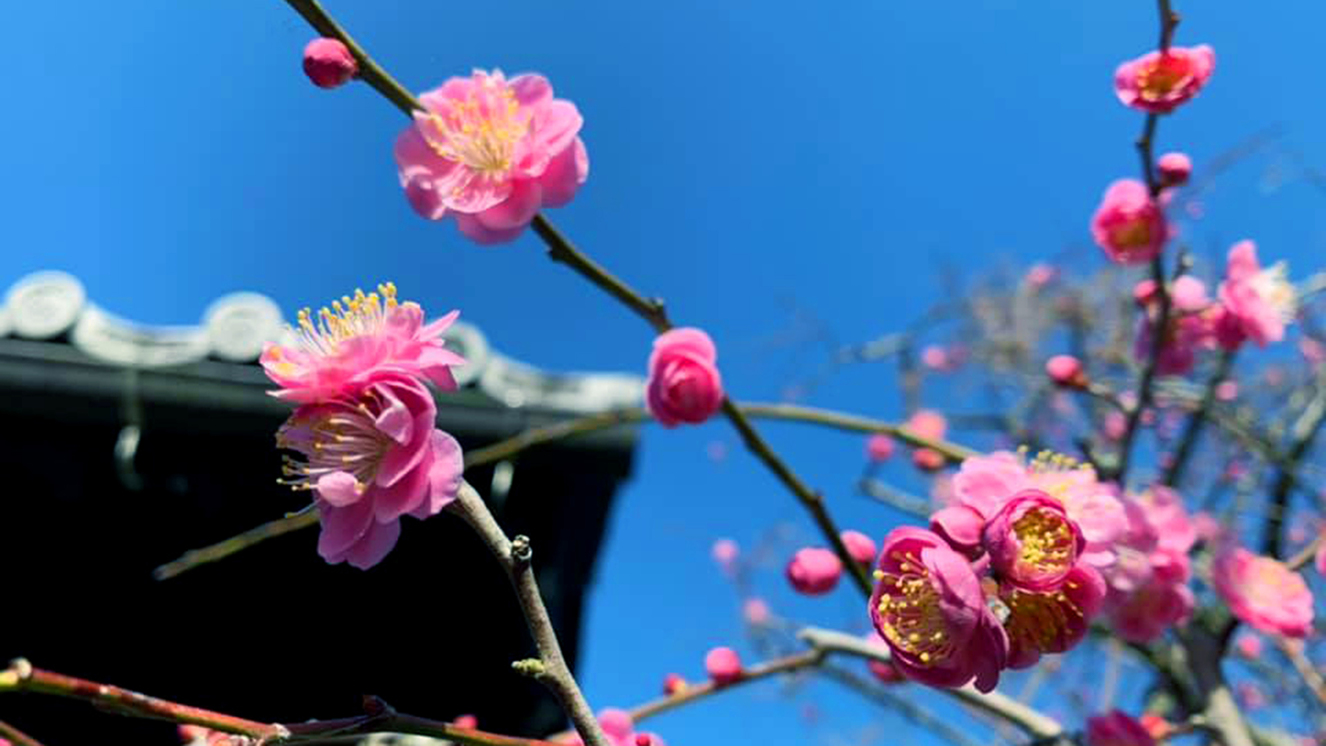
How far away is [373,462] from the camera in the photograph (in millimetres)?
767

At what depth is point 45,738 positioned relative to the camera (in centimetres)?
193

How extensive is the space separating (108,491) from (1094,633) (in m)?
2.03

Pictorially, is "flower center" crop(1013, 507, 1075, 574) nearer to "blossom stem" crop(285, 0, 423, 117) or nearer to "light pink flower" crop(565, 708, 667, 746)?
"light pink flower" crop(565, 708, 667, 746)

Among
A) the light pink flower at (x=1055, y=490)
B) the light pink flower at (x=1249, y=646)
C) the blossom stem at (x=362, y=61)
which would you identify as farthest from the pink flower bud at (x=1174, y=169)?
the light pink flower at (x=1249, y=646)

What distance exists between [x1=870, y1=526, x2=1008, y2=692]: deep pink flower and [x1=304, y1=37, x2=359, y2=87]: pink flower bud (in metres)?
0.72

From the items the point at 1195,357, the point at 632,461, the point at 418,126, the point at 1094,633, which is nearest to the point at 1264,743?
the point at 1094,633

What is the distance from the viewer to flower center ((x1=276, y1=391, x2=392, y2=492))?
0.76 metres

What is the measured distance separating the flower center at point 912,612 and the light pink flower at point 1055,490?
0.09 metres

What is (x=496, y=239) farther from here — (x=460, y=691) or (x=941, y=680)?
(x=460, y=691)

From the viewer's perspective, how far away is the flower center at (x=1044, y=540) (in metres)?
0.83

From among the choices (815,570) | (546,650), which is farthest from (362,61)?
(815,570)

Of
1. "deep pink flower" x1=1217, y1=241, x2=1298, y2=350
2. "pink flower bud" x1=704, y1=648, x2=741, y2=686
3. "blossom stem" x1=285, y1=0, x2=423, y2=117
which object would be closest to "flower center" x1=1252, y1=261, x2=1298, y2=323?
"deep pink flower" x1=1217, y1=241, x2=1298, y2=350

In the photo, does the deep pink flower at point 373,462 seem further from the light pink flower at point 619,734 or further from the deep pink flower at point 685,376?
the deep pink flower at point 685,376

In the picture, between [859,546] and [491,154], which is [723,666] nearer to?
[859,546]
